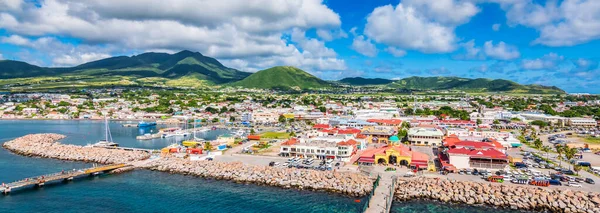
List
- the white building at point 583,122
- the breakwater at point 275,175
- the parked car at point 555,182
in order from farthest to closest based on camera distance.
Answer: the white building at point 583,122
the breakwater at point 275,175
the parked car at point 555,182

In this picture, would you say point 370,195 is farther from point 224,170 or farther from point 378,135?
point 378,135

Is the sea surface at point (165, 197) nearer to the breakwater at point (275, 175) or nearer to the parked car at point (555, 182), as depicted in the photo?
the breakwater at point (275, 175)

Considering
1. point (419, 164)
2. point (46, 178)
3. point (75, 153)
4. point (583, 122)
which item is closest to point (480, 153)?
point (419, 164)

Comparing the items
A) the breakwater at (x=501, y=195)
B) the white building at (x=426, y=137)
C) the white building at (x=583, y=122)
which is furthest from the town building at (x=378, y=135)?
the white building at (x=583, y=122)

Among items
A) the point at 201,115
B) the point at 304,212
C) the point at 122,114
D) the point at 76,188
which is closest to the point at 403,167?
the point at 304,212

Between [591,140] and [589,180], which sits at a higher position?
[591,140]

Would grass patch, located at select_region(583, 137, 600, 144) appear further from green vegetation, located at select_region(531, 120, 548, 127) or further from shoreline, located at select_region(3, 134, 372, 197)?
shoreline, located at select_region(3, 134, 372, 197)
